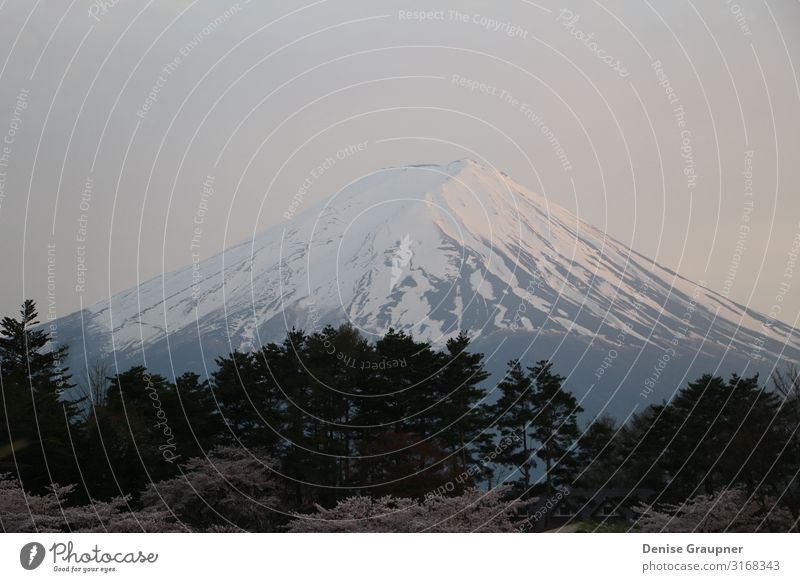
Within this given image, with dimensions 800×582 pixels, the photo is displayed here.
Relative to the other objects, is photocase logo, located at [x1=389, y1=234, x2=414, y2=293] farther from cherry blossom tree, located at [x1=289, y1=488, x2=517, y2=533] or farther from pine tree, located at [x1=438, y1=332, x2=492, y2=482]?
cherry blossom tree, located at [x1=289, y1=488, x2=517, y2=533]

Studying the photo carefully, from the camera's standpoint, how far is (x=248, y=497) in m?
24.0

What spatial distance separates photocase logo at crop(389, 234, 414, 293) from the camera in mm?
57281

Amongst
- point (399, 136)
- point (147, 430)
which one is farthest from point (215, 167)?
point (147, 430)

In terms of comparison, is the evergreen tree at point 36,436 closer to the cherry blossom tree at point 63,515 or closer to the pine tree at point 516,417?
Result: the cherry blossom tree at point 63,515

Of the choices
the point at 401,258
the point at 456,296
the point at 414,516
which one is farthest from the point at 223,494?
the point at 401,258

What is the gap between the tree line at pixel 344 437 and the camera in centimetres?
2325

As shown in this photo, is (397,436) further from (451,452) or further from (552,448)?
(552,448)

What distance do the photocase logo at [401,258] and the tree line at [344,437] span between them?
92.5 ft

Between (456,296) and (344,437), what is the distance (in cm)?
3092

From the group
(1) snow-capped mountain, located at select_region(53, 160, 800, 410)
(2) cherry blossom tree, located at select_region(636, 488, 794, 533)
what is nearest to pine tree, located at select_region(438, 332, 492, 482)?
(2) cherry blossom tree, located at select_region(636, 488, 794, 533)

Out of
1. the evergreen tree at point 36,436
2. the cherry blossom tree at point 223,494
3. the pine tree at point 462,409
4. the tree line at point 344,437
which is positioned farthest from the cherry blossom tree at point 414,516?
the evergreen tree at point 36,436

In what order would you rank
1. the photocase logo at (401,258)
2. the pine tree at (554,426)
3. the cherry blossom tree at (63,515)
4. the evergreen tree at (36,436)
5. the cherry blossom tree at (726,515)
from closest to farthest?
the cherry blossom tree at (726,515) < the cherry blossom tree at (63,515) < the evergreen tree at (36,436) < the pine tree at (554,426) < the photocase logo at (401,258)

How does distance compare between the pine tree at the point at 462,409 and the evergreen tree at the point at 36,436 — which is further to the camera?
the pine tree at the point at 462,409
